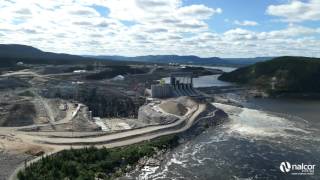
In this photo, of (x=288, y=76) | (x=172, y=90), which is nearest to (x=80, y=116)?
(x=172, y=90)

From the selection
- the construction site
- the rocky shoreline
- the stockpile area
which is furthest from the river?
the stockpile area

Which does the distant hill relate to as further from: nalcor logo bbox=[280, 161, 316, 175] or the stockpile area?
nalcor logo bbox=[280, 161, 316, 175]

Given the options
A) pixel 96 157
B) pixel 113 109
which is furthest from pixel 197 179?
pixel 113 109

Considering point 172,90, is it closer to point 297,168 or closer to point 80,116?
point 80,116

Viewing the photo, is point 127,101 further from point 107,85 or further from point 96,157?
point 96,157

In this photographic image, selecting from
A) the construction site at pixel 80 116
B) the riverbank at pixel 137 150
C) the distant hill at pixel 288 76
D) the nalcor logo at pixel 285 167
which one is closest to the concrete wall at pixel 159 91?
the construction site at pixel 80 116

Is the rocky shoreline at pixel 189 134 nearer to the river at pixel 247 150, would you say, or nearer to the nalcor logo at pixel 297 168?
the river at pixel 247 150
